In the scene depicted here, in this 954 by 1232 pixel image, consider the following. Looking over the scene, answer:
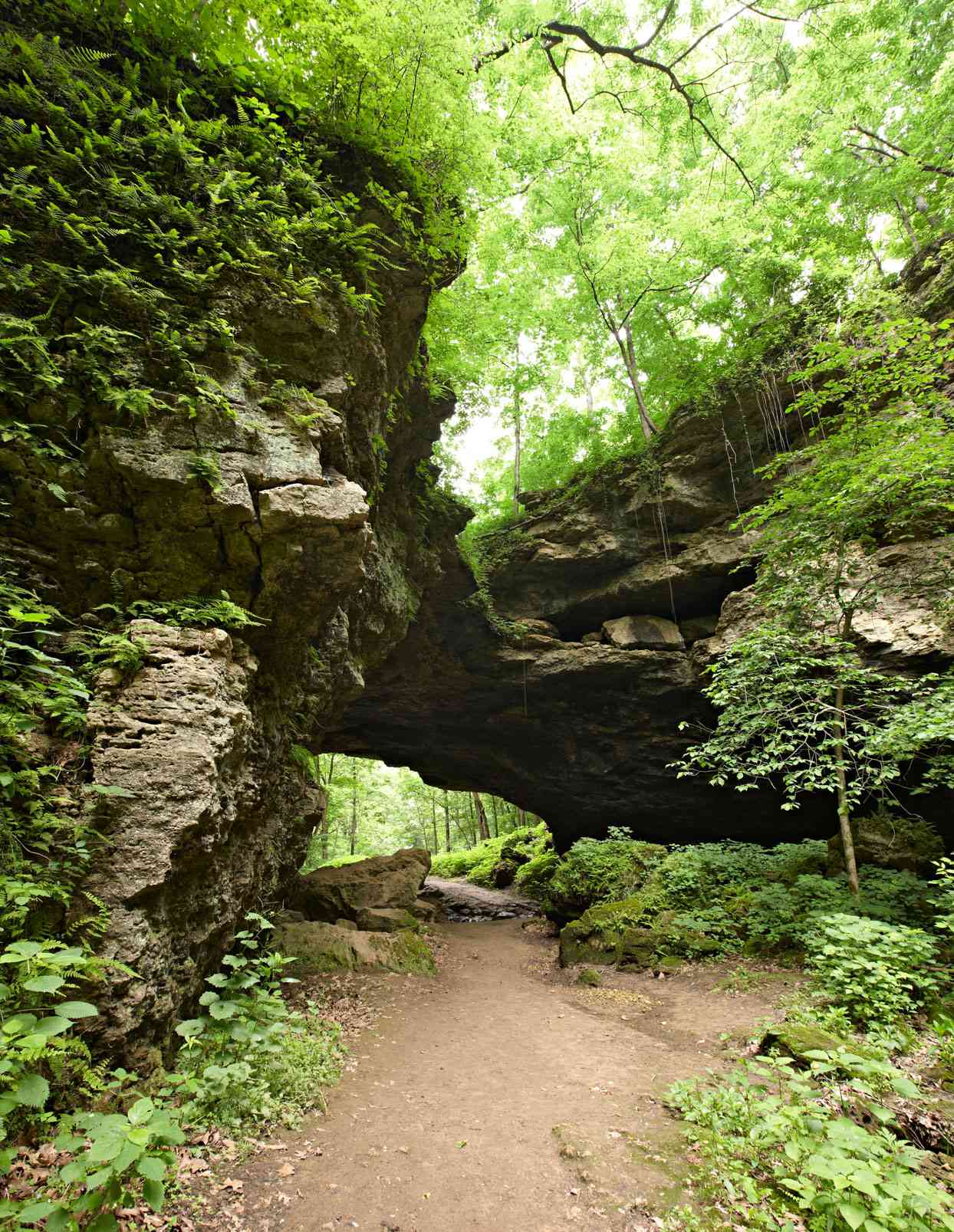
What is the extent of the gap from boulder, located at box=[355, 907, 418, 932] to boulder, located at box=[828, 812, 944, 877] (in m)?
7.67

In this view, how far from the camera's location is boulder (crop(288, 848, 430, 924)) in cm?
1023

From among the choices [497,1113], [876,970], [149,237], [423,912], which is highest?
[149,237]

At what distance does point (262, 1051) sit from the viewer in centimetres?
449

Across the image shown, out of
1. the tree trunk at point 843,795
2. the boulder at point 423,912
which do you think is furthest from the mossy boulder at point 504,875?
the tree trunk at point 843,795

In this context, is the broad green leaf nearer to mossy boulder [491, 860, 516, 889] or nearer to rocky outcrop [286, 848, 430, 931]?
rocky outcrop [286, 848, 430, 931]

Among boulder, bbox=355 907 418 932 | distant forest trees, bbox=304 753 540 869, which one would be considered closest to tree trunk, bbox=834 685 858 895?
boulder, bbox=355 907 418 932

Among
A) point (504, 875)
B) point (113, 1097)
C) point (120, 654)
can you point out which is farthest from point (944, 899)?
point (504, 875)

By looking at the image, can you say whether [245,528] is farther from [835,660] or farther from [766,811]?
[766,811]

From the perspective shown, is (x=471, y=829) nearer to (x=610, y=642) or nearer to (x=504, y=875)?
(x=504, y=875)

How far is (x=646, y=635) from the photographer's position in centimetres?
1396

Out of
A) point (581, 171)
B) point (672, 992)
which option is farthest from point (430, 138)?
point (672, 992)

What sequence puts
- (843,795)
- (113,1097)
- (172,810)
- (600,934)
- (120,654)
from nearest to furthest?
1. (113,1097)
2. (172,810)
3. (120,654)
4. (843,795)
5. (600,934)

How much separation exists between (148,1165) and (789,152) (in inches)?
809

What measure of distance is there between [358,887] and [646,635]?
364 inches
